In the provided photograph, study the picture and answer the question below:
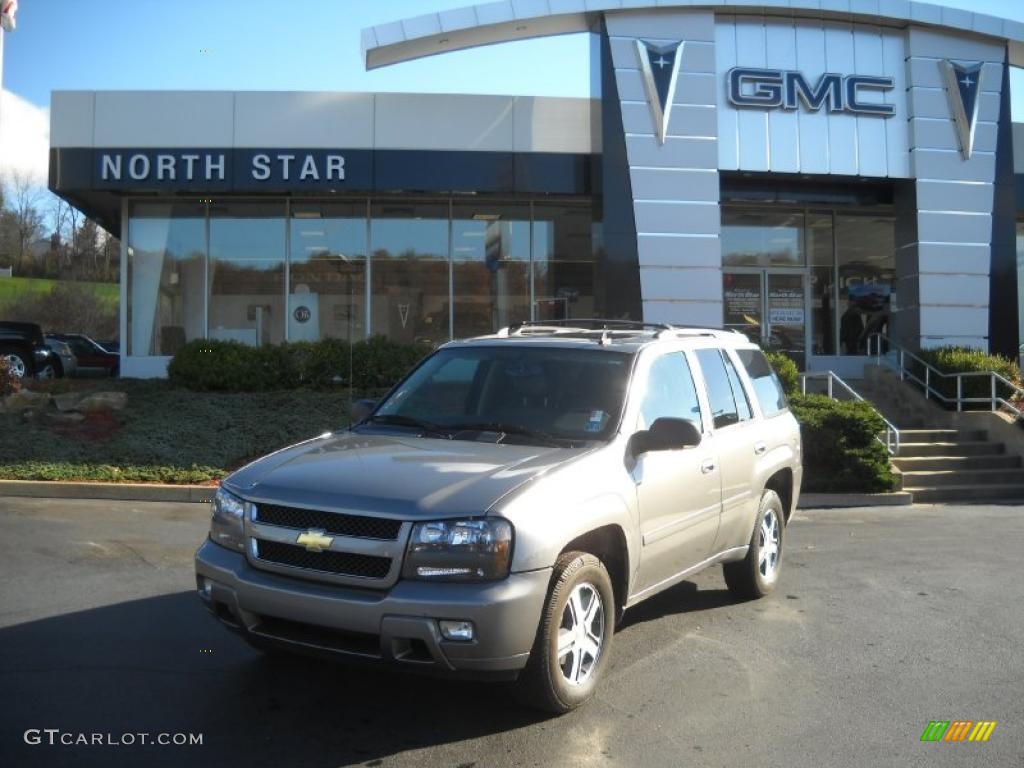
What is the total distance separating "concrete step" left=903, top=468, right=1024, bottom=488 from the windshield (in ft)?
30.0

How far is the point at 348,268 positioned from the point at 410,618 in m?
16.0

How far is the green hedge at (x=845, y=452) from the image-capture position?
12.0m

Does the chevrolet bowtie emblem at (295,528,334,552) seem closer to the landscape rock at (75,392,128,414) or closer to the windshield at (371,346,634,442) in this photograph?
the windshield at (371,346,634,442)

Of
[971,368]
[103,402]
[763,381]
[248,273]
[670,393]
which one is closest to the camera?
[670,393]

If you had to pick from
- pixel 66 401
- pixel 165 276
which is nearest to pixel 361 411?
pixel 66 401

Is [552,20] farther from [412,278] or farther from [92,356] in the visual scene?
[92,356]

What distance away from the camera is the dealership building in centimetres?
1638

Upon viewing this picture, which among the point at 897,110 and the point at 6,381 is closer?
the point at 6,381

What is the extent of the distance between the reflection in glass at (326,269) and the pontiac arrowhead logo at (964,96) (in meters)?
11.7

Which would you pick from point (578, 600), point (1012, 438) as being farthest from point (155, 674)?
point (1012, 438)

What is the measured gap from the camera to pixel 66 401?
1380cm

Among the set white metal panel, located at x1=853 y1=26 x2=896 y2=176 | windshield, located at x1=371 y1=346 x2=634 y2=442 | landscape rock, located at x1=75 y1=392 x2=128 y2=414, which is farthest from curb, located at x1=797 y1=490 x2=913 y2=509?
landscape rock, located at x1=75 y1=392 x2=128 y2=414

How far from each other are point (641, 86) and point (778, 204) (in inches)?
188

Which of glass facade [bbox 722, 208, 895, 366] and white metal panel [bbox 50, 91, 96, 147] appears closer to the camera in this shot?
white metal panel [bbox 50, 91, 96, 147]
